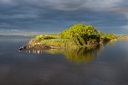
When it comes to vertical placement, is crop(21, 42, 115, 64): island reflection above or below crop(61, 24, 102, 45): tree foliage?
below

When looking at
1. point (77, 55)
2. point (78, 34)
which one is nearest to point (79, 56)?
point (77, 55)

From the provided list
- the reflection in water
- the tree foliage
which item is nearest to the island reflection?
the reflection in water

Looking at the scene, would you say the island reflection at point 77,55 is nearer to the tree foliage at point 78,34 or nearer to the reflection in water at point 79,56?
the reflection in water at point 79,56

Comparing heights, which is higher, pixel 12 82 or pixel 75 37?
pixel 75 37

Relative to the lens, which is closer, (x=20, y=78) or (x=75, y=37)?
(x=20, y=78)

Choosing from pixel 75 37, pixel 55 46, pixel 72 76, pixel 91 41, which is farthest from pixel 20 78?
pixel 91 41

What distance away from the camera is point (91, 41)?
320 feet

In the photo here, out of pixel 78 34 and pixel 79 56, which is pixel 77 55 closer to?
pixel 79 56

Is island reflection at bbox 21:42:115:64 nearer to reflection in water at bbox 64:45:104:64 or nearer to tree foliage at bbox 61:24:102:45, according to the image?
reflection in water at bbox 64:45:104:64

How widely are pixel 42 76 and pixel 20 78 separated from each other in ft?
12.0

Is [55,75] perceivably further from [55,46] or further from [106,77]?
[55,46]

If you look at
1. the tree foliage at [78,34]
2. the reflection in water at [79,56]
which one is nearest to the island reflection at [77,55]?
the reflection in water at [79,56]

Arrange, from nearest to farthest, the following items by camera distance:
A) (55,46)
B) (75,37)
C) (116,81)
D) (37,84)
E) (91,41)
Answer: (37,84), (116,81), (55,46), (75,37), (91,41)

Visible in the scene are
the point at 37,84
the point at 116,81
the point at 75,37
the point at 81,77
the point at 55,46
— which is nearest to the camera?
the point at 37,84
